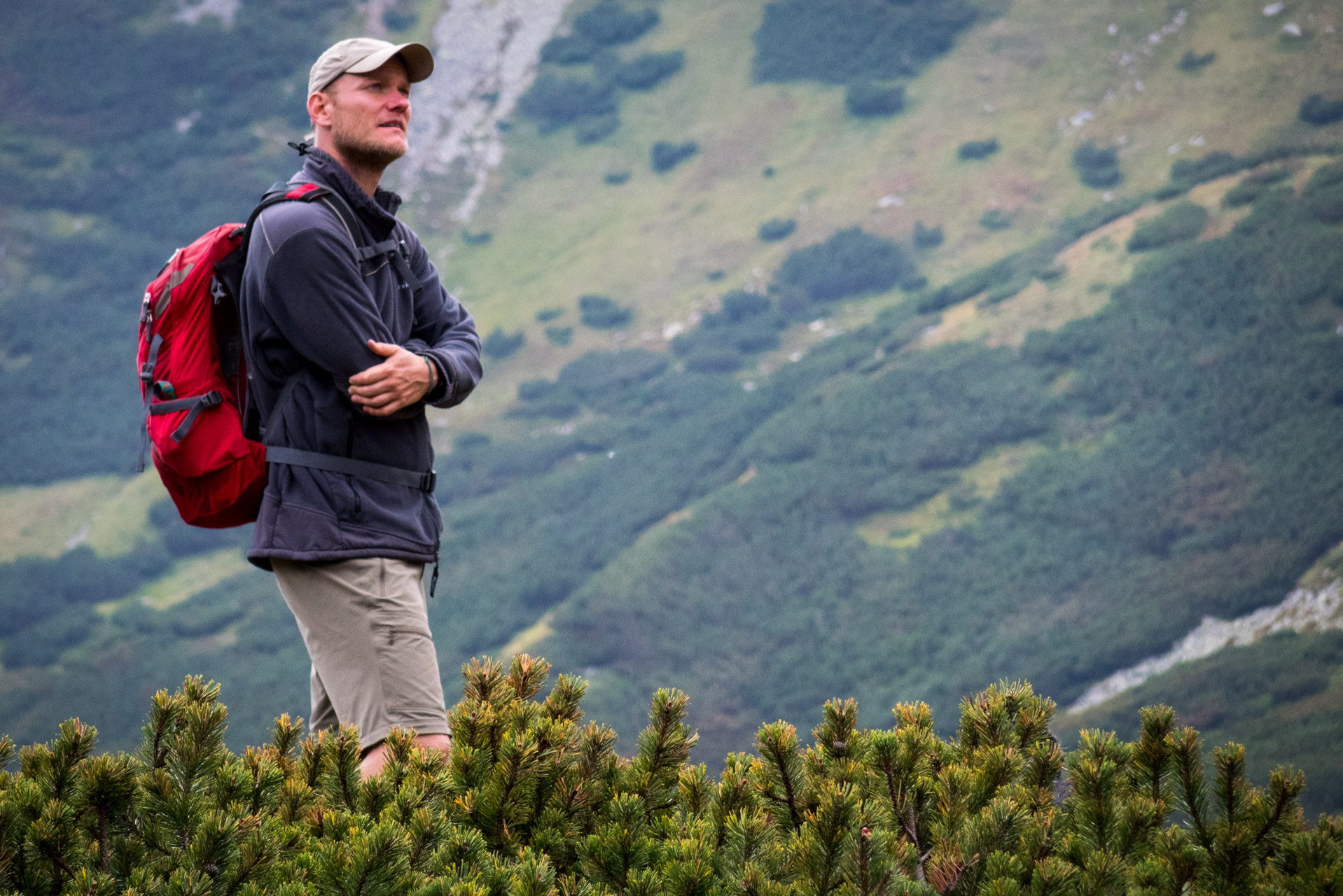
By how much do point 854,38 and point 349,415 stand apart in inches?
2806

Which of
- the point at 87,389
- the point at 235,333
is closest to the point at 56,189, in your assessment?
the point at 87,389

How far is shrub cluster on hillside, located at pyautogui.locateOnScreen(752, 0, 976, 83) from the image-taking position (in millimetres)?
66812

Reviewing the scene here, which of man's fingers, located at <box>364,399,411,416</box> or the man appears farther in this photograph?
man's fingers, located at <box>364,399,411,416</box>

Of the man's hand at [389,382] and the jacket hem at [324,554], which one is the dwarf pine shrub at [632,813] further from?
the man's hand at [389,382]

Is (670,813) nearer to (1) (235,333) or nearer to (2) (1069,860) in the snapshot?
(2) (1069,860)

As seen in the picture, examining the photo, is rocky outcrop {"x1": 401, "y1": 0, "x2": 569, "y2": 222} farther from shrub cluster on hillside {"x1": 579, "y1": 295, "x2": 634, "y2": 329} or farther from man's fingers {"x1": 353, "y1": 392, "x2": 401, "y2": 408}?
man's fingers {"x1": 353, "y1": 392, "x2": 401, "y2": 408}

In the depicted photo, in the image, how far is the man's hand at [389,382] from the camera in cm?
323

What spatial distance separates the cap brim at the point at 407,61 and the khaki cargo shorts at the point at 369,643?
137 centimetres

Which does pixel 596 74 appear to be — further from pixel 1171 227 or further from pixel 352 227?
pixel 352 227

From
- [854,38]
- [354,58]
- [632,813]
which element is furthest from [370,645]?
[854,38]

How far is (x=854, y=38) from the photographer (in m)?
69.7

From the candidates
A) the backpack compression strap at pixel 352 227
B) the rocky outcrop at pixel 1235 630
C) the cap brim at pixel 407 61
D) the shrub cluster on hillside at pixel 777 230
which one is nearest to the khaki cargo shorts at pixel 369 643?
the backpack compression strap at pixel 352 227

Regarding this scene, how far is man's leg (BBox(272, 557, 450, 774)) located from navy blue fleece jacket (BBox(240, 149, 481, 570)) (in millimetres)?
80

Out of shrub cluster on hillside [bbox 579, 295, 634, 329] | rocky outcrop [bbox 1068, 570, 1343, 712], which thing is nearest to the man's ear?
rocky outcrop [bbox 1068, 570, 1343, 712]
